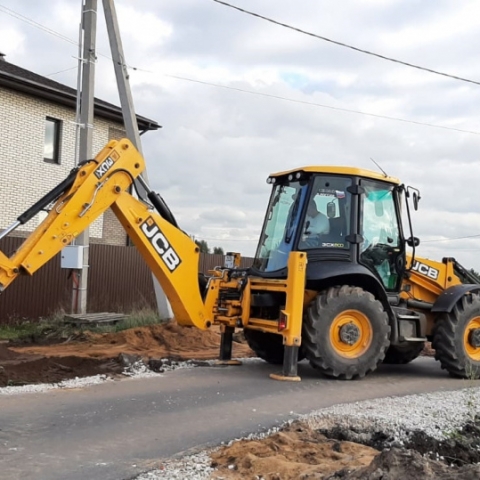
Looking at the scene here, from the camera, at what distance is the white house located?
20.3 m

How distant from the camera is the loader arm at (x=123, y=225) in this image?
28.9ft

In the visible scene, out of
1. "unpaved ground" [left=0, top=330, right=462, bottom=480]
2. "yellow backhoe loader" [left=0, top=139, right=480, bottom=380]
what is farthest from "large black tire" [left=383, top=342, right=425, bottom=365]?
"unpaved ground" [left=0, top=330, right=462, bottom=480]

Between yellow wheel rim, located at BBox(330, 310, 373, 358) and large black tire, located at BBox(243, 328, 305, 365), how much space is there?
5.15 feet

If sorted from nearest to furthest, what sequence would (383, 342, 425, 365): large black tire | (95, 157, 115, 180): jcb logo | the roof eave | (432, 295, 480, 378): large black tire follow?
(95, 157, 115, 180): jcb logo → (432, 295, 480, 378): large black tire → (383, 342, 425, 365): large black tire → the roof eave

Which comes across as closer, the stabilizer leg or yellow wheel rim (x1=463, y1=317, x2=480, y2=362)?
yellow wheel rim (x1=463, y1=317, x2=480, y2=362)

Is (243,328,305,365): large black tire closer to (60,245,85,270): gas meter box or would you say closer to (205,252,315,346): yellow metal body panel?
(205,252,315,346): yellow metal body panel

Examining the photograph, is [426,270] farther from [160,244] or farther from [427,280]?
[160,244]

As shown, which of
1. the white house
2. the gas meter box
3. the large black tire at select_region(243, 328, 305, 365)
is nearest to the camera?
the large black tire at select_region(243, 328, 305, 365)

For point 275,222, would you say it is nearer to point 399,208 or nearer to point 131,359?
point 399,208

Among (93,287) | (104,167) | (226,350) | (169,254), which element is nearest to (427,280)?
(226,350)

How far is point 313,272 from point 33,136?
13.7m

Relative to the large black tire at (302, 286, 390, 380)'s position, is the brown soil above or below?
below

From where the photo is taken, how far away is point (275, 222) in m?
10.9

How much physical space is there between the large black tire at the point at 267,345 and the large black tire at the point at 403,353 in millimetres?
1817
